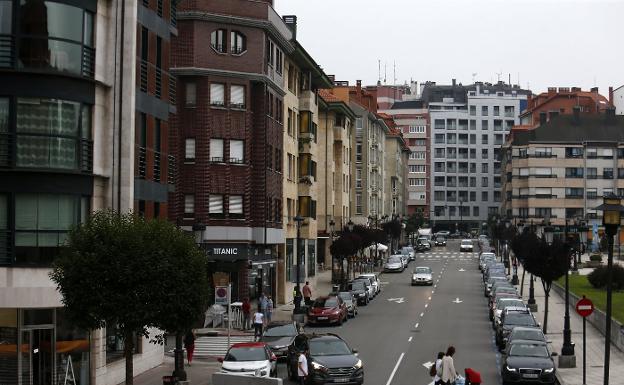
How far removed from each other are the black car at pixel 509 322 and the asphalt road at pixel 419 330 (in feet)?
1.86

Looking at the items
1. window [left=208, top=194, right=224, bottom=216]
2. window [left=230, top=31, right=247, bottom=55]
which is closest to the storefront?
Answer: window [left=208, top=194, right=224, bottom=216]

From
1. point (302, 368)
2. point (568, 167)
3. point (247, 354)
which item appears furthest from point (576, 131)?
point (302, 368)

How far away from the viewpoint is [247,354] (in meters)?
31.7

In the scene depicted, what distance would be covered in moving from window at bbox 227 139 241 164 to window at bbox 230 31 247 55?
15.4ft

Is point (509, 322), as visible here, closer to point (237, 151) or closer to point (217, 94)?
point (237, 151)

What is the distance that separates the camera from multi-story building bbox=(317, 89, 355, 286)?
8450 cm

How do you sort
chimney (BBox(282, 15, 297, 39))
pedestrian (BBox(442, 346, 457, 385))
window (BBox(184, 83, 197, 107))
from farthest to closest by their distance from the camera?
chimney (BBox(282, 15, 297, 39))
window (BBox(184, 83, 197, 107))
pedestrian (BBox(442, 346, 457, 385))

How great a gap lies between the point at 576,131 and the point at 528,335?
355 feet

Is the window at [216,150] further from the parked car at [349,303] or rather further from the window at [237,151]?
the parked car at [349,303]

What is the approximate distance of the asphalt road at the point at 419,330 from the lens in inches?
1394

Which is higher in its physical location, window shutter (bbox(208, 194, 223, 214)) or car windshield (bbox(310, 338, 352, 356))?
window shutter (bbox(208, 194, 223, 214))

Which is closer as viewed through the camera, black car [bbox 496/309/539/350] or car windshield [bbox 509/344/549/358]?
car windshield [bbox 509/344/549/358]

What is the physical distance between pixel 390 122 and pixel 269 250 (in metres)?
95.9

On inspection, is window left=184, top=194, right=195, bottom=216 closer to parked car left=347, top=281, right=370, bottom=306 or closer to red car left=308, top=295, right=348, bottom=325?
red car left=308, top=295, right=348, bottom=325
